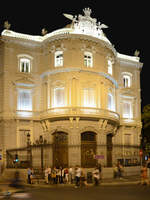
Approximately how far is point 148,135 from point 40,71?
2151 centimetres

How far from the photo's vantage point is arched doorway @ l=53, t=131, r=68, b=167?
3419 cm

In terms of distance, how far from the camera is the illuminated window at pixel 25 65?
38.0 meters

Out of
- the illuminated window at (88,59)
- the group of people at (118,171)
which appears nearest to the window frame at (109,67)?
the illuminated window at (88,59)

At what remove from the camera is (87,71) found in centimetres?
3578

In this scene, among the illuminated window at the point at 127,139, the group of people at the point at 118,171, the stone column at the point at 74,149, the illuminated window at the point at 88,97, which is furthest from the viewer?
the illuminated window at the point at 127,139

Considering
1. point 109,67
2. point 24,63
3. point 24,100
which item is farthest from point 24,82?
point 109,67

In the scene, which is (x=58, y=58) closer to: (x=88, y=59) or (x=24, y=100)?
(x=88, y=59)

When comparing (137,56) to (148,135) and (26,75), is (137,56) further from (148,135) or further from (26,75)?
(26,75)

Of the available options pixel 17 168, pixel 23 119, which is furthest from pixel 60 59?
pixel 17 168

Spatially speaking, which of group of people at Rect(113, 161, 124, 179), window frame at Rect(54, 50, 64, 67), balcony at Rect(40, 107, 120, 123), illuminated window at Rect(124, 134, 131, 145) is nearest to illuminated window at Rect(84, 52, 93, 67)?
window frame at Rect(54, 50, 64, 67)

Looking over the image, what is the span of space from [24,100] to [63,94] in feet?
16.1

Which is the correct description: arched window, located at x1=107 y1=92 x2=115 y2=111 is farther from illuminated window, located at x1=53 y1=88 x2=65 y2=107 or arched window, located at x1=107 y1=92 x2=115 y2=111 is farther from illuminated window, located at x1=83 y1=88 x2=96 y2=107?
illuminated window, located at x1=53 y1=88 x2=65 y2=107

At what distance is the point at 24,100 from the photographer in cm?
3709

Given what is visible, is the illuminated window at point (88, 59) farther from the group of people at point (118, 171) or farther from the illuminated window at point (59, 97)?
the group of people at point (118, 171)
